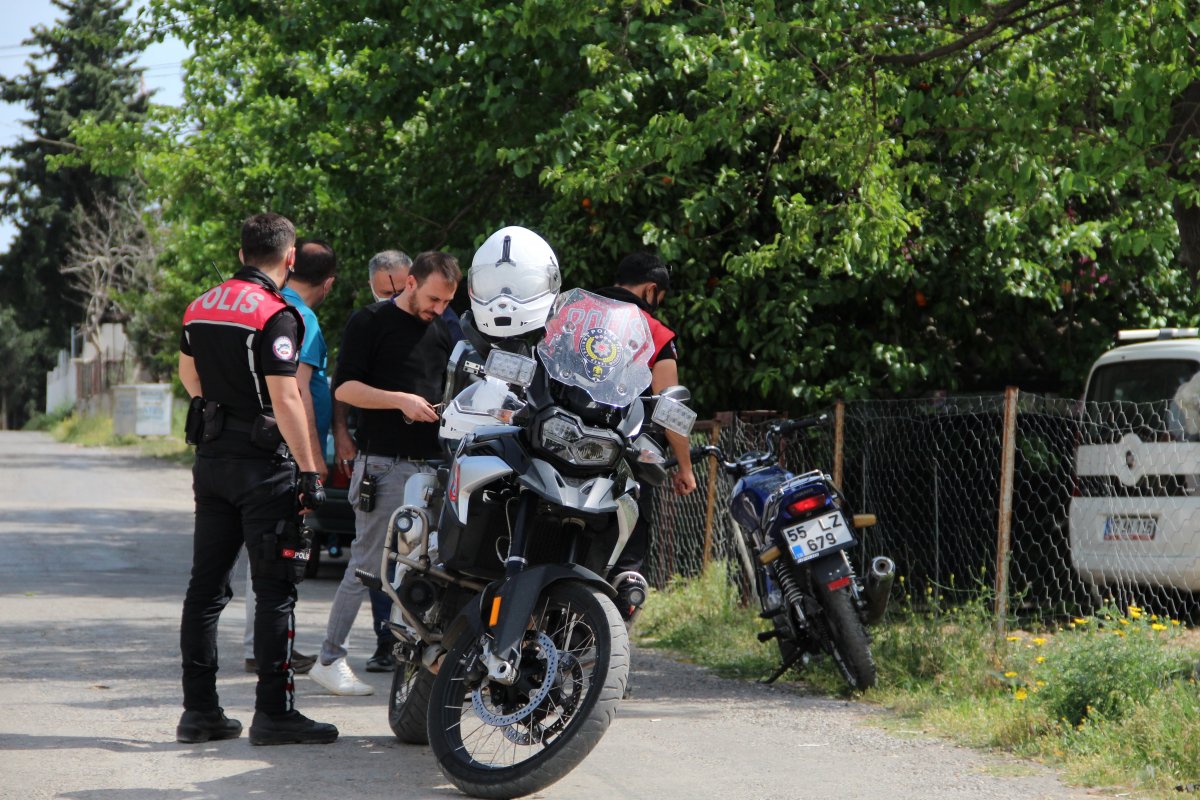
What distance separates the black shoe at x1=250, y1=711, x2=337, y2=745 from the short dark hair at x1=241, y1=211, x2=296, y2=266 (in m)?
1.73

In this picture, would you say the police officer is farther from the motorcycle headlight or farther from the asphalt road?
the motorcycle headlight

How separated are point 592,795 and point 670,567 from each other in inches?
253

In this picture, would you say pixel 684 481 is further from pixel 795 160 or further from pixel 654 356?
pixel 795 160

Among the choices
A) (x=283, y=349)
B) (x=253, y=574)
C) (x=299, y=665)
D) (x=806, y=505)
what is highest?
(x=283, y=349)

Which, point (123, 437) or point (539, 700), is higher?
point (539, 700)

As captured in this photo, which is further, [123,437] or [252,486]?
[123,437]

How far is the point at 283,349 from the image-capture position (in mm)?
5836

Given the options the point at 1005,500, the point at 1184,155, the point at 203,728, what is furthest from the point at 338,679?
the point at 1184,155

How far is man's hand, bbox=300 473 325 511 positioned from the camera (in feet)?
19.0

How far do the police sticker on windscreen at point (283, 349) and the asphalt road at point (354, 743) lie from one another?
144 centimetres

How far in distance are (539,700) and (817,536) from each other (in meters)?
2.59

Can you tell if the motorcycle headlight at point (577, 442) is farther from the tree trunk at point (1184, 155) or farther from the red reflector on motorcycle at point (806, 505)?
the tree trunk at point (1184, 155)

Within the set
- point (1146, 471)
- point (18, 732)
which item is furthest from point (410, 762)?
point (1146, 471)

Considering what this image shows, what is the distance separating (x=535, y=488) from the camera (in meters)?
4.94
